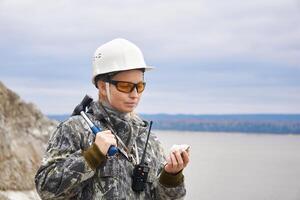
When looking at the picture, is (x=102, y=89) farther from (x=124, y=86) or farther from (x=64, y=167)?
(x=64, y=167)

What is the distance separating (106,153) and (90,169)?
15 centimetres

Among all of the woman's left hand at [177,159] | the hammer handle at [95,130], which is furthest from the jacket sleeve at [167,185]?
the hammer handle at [95,130]

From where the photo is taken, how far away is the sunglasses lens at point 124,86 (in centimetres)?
526

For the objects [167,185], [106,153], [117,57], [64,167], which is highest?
[117,57]

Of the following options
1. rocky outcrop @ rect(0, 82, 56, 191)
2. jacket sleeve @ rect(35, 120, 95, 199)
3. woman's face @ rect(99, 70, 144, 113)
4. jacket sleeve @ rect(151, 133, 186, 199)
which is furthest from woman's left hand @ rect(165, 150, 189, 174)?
rocky outcrop @ rect(0, 82, 56, 191)

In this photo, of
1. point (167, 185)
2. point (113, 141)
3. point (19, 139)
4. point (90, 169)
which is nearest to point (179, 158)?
point (167, 185)

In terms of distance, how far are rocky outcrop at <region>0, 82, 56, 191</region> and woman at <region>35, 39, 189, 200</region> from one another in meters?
9.61

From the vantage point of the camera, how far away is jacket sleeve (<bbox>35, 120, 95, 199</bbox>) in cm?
504

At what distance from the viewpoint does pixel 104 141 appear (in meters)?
Answer: 4.98

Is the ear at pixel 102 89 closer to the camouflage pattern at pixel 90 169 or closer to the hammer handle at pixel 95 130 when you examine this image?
the camouflage pattern at pixel 90 169

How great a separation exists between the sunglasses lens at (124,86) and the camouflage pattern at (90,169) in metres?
0.17

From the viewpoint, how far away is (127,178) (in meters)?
5.28

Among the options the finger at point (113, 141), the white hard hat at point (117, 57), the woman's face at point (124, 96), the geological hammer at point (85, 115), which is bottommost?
the finger at point (113, 141)

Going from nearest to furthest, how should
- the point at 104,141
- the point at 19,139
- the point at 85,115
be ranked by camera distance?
the point at 104,141 → the point at 85,115 → the point at 19,139
